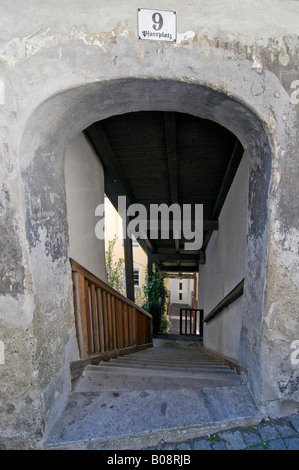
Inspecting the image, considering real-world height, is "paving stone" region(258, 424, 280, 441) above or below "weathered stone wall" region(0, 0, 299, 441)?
below

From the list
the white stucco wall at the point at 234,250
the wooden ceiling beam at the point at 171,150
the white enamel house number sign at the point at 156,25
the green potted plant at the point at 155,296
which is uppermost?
the wooden ceiling beam at the point at 171,150

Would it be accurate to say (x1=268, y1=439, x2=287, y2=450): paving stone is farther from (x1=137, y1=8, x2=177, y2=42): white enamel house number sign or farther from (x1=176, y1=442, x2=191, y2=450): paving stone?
(x1=137, y1=8, x2=177, y2=42): white enamel house number sign

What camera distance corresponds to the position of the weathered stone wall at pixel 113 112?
4.41 feet

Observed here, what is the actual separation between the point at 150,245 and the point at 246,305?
22.2 ft

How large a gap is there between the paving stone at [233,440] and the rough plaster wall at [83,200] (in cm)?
173

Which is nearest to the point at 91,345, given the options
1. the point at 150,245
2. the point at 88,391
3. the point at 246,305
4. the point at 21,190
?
the point at 88,391

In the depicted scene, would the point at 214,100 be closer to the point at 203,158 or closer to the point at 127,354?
the point at 203,158

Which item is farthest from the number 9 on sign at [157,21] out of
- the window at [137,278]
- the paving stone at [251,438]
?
the window at [137,278]

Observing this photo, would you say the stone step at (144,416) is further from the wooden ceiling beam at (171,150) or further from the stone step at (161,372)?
the wooden ceiling beam at (171,150)

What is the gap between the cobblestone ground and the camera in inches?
61.4

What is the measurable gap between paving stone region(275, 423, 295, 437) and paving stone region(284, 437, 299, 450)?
0.09ft

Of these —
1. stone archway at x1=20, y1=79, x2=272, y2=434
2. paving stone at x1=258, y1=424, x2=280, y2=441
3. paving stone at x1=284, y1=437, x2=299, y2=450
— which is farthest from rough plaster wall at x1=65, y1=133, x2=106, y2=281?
paving stone at x1=284, y1=437, x2=299, y2=450

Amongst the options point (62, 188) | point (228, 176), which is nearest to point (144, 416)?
point (62, 188)

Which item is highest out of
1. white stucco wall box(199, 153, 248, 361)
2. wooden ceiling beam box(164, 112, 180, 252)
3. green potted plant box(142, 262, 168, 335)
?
wooden ceiling beam box(164, 112, 180, 252)
